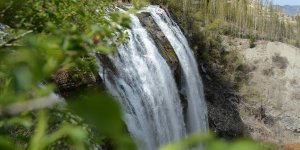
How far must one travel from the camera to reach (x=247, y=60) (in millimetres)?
25297

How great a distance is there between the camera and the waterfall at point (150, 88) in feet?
34.9

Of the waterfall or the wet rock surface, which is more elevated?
the waterfall

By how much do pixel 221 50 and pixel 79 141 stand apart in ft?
80.3

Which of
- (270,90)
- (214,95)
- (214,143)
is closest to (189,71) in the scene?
(214,95)

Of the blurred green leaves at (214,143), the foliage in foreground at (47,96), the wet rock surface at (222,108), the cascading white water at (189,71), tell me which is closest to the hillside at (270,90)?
the wet rock surface at (222,108)

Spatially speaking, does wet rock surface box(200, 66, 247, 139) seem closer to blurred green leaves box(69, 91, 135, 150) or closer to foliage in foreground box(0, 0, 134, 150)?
foliage in foreground box(0, 0, 134, 150)

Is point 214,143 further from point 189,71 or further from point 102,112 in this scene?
point 189,71

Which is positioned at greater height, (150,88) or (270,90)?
(150,88)

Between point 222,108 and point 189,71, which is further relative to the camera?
point 222,108

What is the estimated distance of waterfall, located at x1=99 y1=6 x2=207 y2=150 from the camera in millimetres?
10633

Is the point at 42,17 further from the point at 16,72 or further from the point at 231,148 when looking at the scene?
the point at 231,148

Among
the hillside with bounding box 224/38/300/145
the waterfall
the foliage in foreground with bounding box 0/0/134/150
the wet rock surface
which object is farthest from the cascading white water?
the foliage in foreground with bounding box 0/0/134/150

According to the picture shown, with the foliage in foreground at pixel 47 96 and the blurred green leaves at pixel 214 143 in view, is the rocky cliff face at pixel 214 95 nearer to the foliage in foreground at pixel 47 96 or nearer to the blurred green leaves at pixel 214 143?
the foliage in foreground at pixel 47 96

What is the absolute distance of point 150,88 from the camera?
12.2 metres
